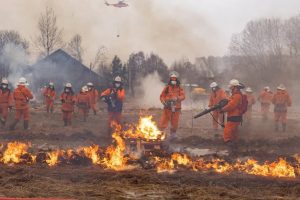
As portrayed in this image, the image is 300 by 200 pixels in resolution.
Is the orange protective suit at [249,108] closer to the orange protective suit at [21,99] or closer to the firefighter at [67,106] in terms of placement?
the firefighter at [67,106]

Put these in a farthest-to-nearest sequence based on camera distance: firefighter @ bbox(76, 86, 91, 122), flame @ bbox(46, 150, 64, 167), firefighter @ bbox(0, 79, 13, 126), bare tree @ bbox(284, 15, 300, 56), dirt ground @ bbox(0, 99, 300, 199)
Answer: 1. bare tree @ bbox(284, 15, 300, 56)
2. firefighter @ bbox(76, 86, 91, 122)
3. firefighter @ bbox(0, 79, 13, 126)
4. flame @ bbox(46, 150, 64, 167)
5. dirt ground @ bbox(0, 99, 300, 199)

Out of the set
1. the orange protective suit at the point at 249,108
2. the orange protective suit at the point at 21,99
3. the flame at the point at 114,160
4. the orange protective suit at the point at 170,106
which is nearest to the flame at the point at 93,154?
the flame at the point at 114,160

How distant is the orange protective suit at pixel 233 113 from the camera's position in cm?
1236

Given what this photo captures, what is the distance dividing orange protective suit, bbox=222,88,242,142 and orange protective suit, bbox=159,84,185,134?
7.14 feet

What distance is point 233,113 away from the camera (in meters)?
12.5

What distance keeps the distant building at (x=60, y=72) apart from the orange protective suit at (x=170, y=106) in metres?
22.1

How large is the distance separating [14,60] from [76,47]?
31.7ft

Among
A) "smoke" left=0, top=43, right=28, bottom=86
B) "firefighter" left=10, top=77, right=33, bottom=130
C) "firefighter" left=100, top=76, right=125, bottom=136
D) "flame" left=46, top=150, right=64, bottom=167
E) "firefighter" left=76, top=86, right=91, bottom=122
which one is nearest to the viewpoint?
"flame" left=46, top=150, right=64, bottom=167

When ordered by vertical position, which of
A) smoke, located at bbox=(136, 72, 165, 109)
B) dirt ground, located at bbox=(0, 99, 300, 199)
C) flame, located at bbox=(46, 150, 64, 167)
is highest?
smoke, located at bbox=(136, 72, 165, 109)

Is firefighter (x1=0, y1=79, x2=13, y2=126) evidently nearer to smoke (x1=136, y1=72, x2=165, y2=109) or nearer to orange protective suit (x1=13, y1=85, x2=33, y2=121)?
orange protective suit (x1=13, y1=85, x2=33, y2=121)

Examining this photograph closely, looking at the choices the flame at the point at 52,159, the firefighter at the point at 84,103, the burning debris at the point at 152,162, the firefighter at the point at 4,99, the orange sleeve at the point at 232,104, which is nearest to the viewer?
the burning debris at the point at 152,162

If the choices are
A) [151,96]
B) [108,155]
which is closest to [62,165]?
[108,155]

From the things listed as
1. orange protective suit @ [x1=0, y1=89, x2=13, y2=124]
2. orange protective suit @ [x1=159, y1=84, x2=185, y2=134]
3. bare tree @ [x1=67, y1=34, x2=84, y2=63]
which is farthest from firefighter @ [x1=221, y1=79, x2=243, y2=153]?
bare tree @ [x1=67, y1=34, x2=84, y2=63]

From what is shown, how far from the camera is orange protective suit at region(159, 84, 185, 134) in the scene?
14.2m
